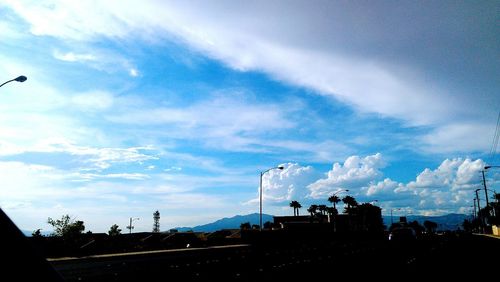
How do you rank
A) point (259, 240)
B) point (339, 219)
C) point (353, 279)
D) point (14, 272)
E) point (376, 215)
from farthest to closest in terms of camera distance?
point (376, 215) → point (339, 219) → point (259, 240) → point (353, 279) → point (14, 272)

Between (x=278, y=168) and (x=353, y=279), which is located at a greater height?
(x=278, y=168)

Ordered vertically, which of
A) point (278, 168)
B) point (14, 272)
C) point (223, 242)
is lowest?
point (223, 242)

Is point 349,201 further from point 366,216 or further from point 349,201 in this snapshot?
point 366,216

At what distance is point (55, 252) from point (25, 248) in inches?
1602

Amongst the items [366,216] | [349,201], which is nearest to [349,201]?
[349,201]

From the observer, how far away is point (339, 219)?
124500 mm

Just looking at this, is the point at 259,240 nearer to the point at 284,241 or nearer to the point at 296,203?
the point at 284,241

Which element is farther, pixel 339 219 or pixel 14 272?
pixel 339 219

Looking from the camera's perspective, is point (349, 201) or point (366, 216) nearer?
point (349, 201)

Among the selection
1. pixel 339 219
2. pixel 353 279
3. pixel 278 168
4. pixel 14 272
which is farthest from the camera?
pixel 339 219

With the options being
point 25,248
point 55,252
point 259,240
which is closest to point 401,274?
point 25,248

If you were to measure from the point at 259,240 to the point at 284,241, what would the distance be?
13.2 ft

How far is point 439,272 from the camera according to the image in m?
16.2

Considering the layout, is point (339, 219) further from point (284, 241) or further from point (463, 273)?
point (463, 273)
